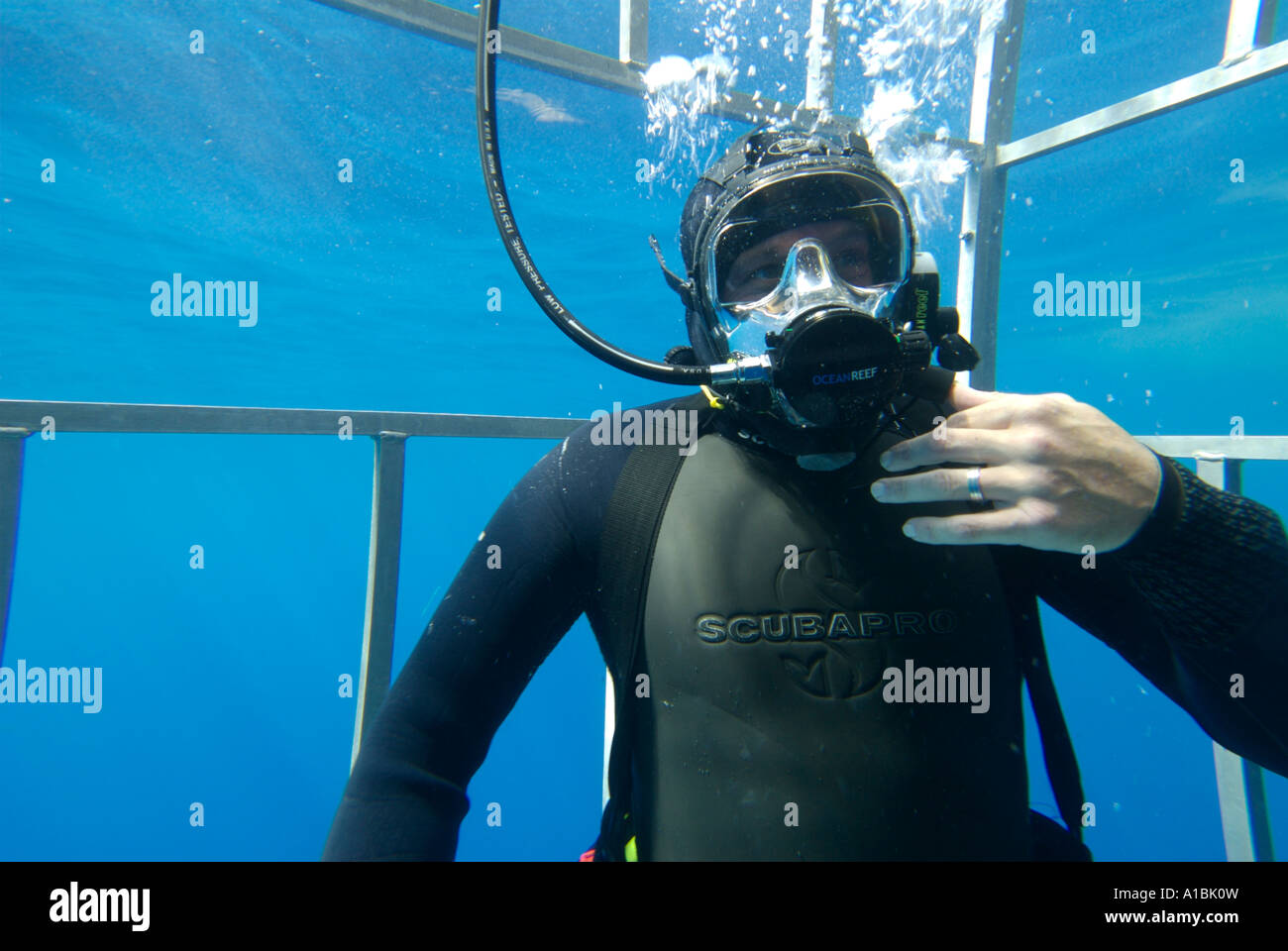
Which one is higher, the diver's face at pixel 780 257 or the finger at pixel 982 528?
the diver's face at pixel 780 257

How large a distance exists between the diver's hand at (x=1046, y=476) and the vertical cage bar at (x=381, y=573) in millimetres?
2536

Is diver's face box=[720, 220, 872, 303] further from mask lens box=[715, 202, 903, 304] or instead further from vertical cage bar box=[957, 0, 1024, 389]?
vertical cage bar box=[957, 0, 1024, 389]

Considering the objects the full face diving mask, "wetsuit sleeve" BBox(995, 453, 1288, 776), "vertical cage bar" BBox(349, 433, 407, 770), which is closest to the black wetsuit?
"wetsuit sleeve" BBox(995, 453, 1288, 776)

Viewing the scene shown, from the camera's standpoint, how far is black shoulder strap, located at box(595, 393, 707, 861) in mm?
1656

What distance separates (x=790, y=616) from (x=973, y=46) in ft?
21.8

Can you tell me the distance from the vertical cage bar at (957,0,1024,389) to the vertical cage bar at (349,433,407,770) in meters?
4.13

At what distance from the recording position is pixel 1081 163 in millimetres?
11359

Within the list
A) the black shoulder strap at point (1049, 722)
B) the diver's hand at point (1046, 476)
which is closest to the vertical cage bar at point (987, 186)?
the black shoulder strap at point (1049, 722)

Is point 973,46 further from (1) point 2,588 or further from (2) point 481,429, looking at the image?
(1) point 2,588

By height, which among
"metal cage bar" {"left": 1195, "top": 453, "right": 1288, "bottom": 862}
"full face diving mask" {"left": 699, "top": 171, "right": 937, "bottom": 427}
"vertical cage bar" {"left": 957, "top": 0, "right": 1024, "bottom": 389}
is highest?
"vertical cage bar" {"left": 957, "top": 0, "right": 1024, "bottom": 389}

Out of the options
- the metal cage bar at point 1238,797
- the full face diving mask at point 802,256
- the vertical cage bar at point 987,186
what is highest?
the vertical cage bar at point 987,186

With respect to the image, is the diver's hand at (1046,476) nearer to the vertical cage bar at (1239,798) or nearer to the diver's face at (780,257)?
the diver's face at (780,257)

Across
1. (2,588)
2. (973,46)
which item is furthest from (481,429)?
(973,46)

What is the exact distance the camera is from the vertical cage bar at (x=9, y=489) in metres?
2.49
